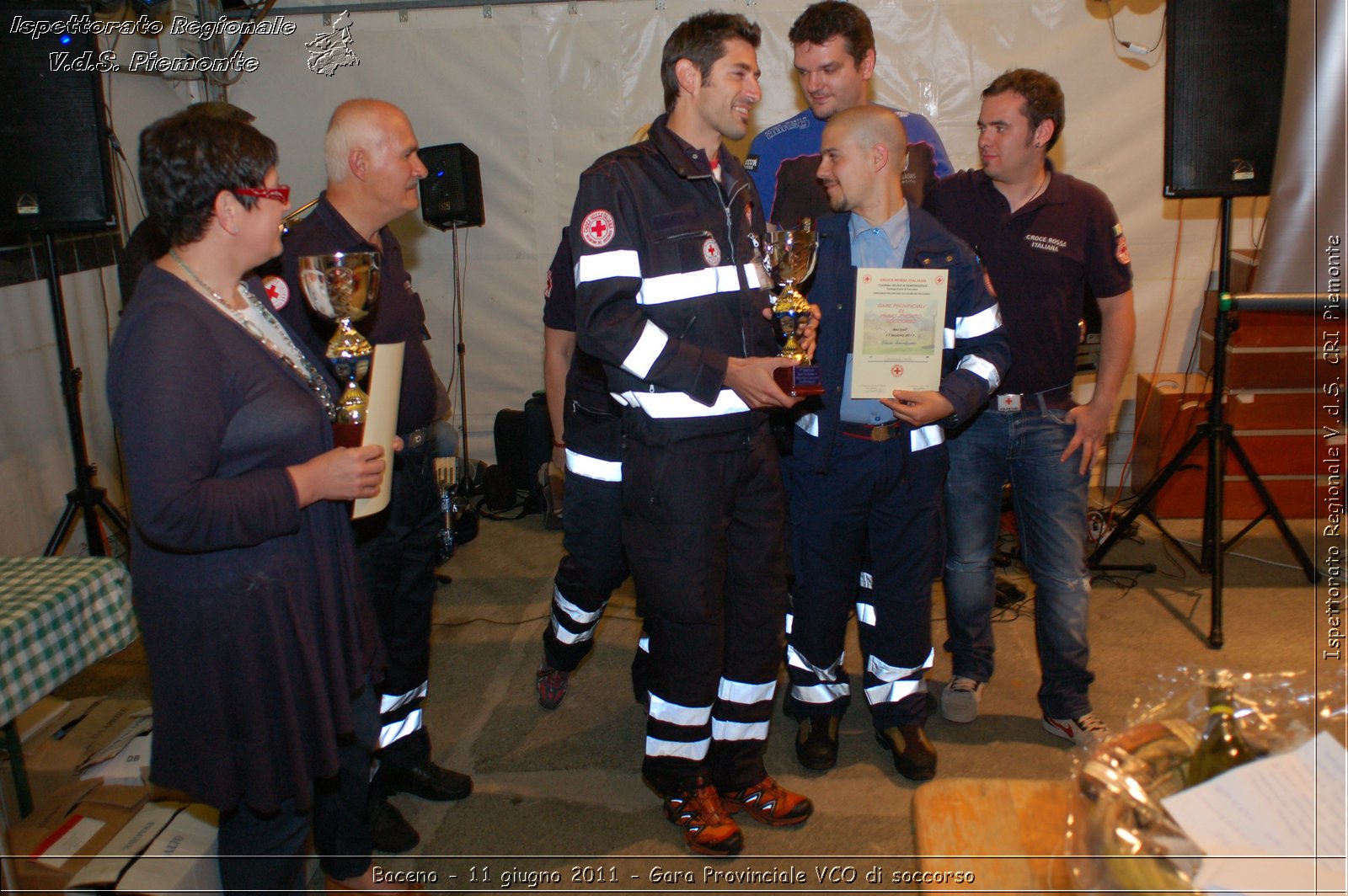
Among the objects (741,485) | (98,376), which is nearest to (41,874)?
(741,485)

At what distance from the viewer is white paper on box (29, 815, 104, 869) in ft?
7.27

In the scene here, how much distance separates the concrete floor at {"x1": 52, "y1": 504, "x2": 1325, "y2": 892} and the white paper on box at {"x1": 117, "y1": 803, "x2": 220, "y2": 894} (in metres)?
0.49

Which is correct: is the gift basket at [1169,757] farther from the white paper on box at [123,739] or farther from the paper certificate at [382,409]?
the white paper on box at [123,739]

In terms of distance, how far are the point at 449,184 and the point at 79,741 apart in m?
3.32

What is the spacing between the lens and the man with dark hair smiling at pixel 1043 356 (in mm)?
2908

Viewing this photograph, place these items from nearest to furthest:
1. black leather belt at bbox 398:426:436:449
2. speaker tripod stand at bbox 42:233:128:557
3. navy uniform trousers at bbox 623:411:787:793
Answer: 1. navy uniform trousers at bbox 623:411:787:793
2. black leather belt at bbox 398:426:436:449
3. speaker tripod stand at bbox 42:233:128:557

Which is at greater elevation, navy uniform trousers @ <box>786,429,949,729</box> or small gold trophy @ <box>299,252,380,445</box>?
small gold trophy @ <box>299,252,380,445</box>

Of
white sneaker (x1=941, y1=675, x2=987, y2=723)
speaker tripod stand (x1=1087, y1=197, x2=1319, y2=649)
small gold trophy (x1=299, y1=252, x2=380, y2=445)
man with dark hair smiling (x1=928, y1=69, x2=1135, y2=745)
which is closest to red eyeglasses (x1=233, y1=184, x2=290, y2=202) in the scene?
small gold trophy (x1=299, y1=252, x2=380, y2=445)

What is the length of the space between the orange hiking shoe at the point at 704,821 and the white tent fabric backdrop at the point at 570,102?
11.9ft

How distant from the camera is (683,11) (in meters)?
5.14

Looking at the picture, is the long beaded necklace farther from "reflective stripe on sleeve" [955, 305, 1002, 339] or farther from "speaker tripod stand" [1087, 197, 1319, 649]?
"speaker tripod stand" [1087, 197, 1319, 649]

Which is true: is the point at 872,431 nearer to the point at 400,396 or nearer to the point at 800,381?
the point at 800,381

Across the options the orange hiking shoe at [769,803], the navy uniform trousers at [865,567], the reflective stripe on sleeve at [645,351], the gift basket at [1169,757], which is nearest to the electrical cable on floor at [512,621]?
the navy uniform trousers at [865,567]

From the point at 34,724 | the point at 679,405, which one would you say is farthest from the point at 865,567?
the point at 34,724
